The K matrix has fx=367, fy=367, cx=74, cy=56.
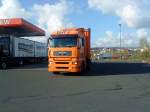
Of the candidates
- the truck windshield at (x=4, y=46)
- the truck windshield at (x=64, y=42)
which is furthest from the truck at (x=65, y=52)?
the truck windshield at (x=4, y=46)

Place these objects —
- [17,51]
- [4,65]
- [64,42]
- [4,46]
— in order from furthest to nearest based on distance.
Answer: [17,51] → [4,46] → [4,65] → [64,42]

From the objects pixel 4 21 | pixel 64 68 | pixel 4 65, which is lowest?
pixel 4 65

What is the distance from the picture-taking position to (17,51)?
39.8 meters

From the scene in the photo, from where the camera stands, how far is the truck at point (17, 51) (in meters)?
36.3

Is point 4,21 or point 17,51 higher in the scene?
point 4,21

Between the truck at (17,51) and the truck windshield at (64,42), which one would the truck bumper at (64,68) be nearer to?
the truck windshield at (64,42)

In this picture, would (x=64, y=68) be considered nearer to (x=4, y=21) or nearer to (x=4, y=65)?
(x=4, y=65)

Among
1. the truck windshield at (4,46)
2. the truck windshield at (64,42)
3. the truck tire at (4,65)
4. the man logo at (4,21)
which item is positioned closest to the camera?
the truck windshield at (64,42)

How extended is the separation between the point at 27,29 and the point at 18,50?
9.38m

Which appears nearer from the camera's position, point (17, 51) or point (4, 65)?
point (4, 65)

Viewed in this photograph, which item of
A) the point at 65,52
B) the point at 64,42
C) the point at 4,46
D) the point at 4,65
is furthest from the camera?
the point at 4,46

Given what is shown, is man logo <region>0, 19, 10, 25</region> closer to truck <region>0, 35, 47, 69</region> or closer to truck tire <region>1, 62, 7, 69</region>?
truck <region>0, 35, 47, 69</region>

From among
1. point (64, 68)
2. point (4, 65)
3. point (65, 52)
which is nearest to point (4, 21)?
point (4, 65)

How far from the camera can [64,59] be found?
24.4 meters
